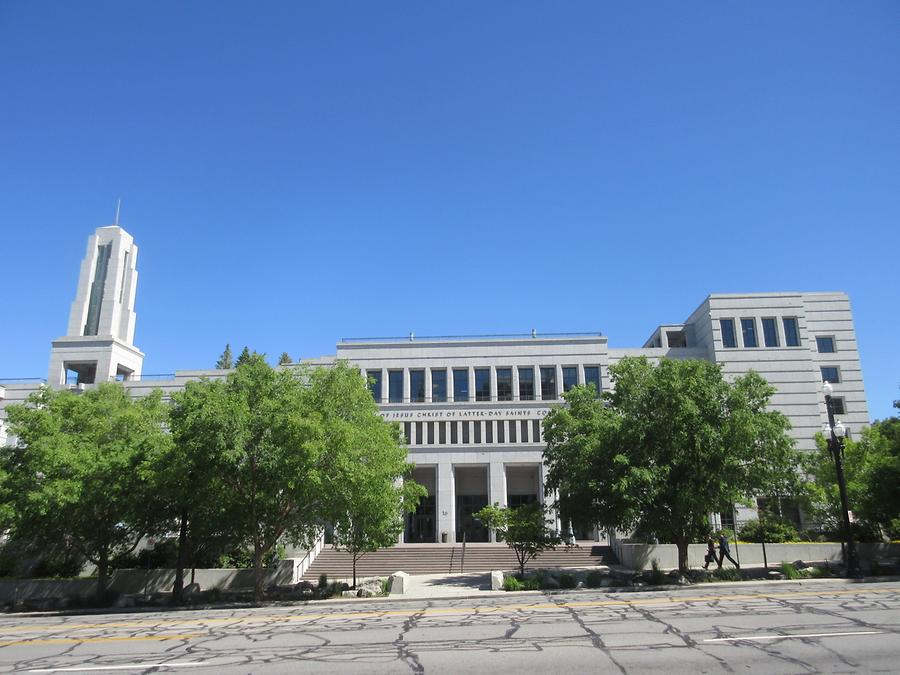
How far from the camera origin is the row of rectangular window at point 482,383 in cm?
4944

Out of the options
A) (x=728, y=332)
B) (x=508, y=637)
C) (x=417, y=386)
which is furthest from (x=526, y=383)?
(x=508, y=637)

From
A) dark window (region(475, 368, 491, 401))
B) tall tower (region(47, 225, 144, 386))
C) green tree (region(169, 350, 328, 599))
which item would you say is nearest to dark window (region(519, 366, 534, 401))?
dark window (region(475, 368, 491, 401))

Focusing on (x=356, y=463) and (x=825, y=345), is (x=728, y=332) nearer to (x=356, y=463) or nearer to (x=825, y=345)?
(x=825, y=345)

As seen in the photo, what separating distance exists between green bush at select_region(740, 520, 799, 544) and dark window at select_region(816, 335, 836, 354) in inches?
881

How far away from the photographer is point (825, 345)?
51.0 m

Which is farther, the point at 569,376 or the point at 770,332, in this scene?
the point at 770,332

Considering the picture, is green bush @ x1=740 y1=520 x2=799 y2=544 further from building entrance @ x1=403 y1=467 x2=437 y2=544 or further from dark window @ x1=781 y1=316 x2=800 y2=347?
building entrance @ x1=403 y1=467 x2=437 y2=544

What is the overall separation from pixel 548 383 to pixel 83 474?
3421cm

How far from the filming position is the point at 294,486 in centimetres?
2155

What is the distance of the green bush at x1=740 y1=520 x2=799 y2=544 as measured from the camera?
107 ft

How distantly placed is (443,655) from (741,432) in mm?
16529

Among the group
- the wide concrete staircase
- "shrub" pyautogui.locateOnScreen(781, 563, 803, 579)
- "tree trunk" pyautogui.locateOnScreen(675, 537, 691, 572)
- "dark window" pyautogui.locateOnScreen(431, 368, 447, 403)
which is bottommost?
the wide concrete staircase

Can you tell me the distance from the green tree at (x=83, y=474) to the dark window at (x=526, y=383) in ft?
93.7

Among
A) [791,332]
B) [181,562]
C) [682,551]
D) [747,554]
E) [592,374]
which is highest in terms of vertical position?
[791,332]
